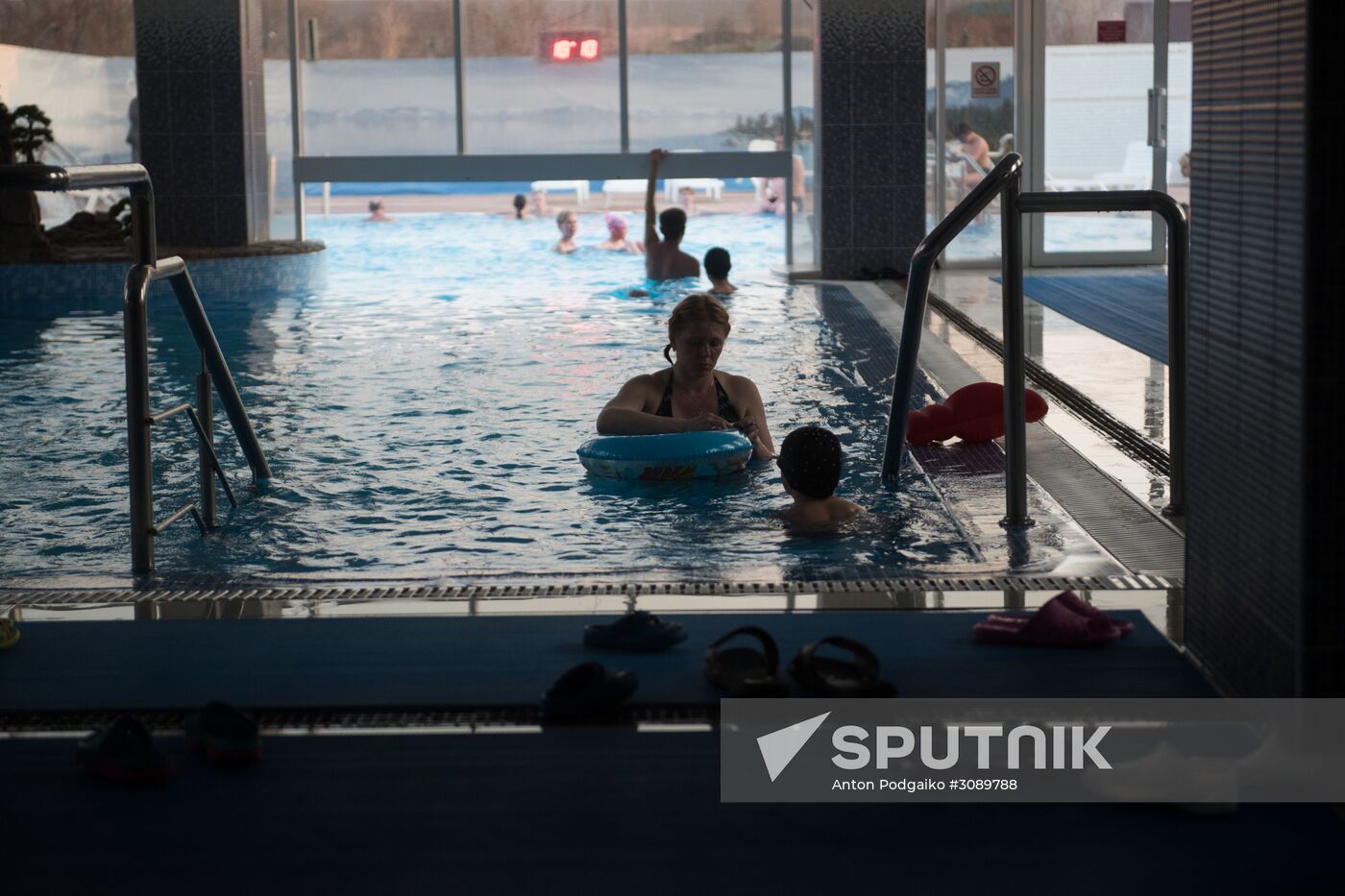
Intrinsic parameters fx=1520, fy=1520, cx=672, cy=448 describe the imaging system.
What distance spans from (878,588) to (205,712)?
170 cm

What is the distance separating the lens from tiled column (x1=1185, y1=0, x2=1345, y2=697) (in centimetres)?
245

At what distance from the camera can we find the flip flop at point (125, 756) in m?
2.59

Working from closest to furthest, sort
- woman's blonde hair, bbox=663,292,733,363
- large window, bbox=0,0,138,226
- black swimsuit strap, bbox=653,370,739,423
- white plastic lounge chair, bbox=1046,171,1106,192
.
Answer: woman's blonde hair, bbox=663,292,733,363, black swimsuit strap, bbox=653,370,739,423, white plastic lounge chair, bbox=1046,171,1106,192, large window, bbox=0,0,138,226

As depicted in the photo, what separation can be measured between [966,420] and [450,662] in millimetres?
3430

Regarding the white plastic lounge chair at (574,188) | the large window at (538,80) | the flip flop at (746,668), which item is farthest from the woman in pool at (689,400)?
the white plastic lounge chair at (574,188)

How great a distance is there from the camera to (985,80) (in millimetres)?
13312

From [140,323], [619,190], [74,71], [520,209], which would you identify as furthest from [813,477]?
[619,190]

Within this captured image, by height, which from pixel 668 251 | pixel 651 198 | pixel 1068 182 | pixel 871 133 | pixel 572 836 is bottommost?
pixel 572 836

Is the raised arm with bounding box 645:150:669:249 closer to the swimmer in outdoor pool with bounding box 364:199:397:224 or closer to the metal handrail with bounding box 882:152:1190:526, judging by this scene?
the metal handrail with bounding box 882:152:1190:526

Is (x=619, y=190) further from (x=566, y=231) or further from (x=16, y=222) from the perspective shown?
(x=16, y=222)

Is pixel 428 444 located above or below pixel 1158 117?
below

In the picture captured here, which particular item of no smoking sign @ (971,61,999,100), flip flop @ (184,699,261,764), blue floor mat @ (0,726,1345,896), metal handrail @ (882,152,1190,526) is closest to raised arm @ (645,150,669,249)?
no smoking sign @ (971,61,999,100)

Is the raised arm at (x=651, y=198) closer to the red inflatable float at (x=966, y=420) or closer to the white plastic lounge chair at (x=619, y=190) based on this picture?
the red inflatable float at (x=966, y=420)

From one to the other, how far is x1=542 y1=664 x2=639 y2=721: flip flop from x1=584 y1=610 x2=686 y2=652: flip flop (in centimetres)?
31
